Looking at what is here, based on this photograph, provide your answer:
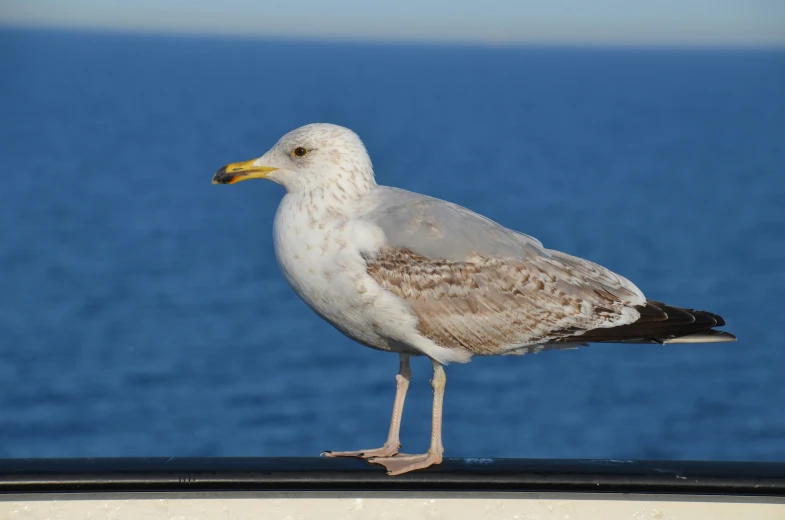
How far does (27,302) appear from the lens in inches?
1446

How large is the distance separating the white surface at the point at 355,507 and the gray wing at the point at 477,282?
1.02 m

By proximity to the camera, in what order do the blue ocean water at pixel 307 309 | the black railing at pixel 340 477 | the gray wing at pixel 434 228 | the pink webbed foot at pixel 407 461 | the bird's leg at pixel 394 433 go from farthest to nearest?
the blue ocean water at pixel 307 309 → the bird's leg at pixel 394 433 → the gray wing at pixel 434 228 → the pink webbed foot at pixel 407 461 → the black railing at pixel 340 477

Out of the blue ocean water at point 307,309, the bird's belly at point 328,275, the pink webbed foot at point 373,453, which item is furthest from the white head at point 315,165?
the blue ocean water at point 307,309

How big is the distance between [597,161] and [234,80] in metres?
85.7

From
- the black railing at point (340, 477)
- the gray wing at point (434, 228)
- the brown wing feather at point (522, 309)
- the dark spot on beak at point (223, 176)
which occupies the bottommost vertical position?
the black railing at point (340, 477)

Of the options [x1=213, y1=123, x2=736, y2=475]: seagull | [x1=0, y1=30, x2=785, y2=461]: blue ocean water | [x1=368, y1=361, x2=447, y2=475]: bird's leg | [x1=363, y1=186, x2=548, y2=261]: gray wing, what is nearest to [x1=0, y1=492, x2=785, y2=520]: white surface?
[x1=368, y1=361, x2=447, y2=475]: bird's leg

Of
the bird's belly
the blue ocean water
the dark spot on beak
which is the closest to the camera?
the bird's belly

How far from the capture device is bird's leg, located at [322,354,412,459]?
17.3 ft

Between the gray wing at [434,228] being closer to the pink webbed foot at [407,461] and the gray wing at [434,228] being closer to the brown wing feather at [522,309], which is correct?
the brown wing feather at [522,309]

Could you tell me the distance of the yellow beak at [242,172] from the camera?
5.42m

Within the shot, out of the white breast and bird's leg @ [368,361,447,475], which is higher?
the white breast

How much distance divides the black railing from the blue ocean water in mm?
17413

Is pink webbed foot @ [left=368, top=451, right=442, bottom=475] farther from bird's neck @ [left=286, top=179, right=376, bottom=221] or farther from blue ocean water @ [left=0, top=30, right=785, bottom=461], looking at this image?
blue ocean water @ [left=0, top=30, right=785, bottom=461]

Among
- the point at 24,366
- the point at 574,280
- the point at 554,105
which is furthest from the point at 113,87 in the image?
the point at 574,280
